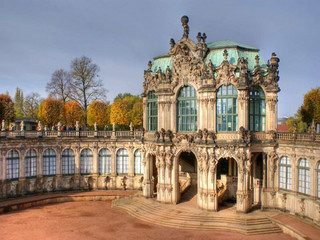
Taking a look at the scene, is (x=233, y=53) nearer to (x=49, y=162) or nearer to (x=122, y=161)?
(x=122, y=161)

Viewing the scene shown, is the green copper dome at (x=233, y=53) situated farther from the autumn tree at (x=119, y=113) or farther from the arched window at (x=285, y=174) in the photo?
the autumn tree at (x=119, y=113)

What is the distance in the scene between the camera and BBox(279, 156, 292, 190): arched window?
30342 millimetres

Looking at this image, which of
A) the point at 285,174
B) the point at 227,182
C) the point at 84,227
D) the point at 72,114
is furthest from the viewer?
the point at 72,114

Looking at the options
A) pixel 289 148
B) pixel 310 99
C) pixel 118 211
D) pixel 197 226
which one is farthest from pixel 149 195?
pixel 310 99

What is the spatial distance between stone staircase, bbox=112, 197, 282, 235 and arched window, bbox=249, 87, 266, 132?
8689mm

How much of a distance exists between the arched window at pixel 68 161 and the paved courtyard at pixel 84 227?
6.93 meters

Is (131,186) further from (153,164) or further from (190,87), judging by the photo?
(190,87)

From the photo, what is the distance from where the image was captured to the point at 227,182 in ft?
114

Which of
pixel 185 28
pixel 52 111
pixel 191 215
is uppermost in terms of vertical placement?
pixel 185 28

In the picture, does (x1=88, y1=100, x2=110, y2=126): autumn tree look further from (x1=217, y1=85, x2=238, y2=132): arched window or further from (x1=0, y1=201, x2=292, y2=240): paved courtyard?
(x1=217, y1=85, x2=238, y2=132): arched window

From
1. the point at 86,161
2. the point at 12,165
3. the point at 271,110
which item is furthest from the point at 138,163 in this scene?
the point at 271,110

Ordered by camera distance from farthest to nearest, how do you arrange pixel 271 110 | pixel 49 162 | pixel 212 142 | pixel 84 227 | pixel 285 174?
pixel 49 162 → pixel 271 110 → pixel 212 142 → pixel 285 174 → pixel 84 227

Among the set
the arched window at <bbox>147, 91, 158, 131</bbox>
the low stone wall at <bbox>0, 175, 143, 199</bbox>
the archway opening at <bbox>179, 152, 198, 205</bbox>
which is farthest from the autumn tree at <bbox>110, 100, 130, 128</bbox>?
the arched window at <bbox>147, 91, 158, 131</bbox>

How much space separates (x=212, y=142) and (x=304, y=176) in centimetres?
881
